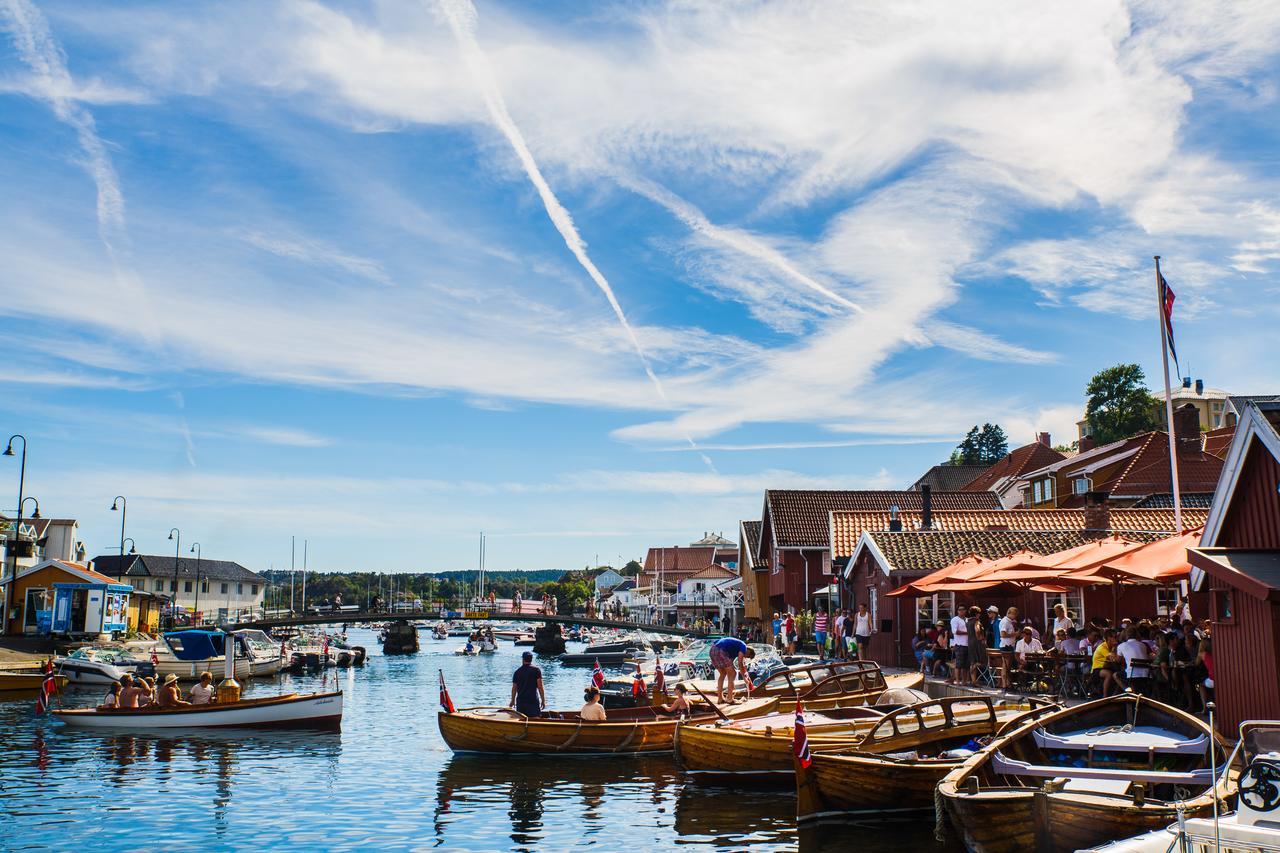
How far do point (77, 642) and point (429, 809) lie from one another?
48029 mm

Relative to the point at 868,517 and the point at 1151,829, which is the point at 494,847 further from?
the point at 868,517

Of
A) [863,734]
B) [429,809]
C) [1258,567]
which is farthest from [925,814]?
[429,809]

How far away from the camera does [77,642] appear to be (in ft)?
195

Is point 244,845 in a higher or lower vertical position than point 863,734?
lower

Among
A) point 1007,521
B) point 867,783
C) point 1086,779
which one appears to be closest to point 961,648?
point 867,783

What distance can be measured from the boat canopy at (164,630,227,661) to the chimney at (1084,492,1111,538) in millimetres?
39367

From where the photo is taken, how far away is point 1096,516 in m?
37.7

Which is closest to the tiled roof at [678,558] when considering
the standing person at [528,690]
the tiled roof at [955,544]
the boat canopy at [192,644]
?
the boat canopy at [192,644]

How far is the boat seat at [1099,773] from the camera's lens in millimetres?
12969

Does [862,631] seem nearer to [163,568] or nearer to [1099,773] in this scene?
[1099,773]

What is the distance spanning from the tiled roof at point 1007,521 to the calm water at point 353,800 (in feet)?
72.1

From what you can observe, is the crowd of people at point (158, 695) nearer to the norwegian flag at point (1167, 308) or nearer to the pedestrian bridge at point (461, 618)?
the norwegian flag at point (1167, 308)

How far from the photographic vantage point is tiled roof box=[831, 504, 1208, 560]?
134ft

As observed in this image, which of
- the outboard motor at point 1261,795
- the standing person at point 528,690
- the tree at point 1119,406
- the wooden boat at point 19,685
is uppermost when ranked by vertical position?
the tree at point 1119,406
